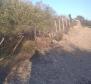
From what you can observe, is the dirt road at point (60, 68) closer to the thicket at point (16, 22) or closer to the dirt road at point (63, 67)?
the dirt road at point (63, 67)

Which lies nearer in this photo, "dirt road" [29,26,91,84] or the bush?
Result: "dirt road" [29,26,91,84]

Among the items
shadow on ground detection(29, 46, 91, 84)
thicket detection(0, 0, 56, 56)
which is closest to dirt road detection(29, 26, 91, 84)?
shadow on ground detection(29, 46, 91, 84)

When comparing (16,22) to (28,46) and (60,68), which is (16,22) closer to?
(28,46)

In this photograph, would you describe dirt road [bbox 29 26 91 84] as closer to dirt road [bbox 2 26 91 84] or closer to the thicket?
dirt road [bbox 2 26 91 84]

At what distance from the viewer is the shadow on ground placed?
11748 mm

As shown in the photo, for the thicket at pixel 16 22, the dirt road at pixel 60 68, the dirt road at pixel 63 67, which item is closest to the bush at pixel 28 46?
the thicket at pixel 16 22

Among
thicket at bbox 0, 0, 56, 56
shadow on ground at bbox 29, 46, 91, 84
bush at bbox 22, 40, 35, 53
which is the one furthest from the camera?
bush at bbox 22, 40, 35, 53

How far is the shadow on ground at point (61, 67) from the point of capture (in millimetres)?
11748

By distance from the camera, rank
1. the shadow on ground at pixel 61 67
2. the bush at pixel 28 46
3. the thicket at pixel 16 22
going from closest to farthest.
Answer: the shadow on ground at pixel 61 67 → the thicket at pixel 16 22 → the bush at pixel 28 46

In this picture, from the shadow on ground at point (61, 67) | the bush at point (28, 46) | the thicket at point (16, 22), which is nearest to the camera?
the shadow on ground at point (61, 67)

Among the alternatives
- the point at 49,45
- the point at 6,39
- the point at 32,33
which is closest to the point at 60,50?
the point at 49,45

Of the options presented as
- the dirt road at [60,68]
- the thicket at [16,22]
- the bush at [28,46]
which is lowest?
the dirt road at [60,68]

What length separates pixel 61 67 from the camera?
45.3 ft

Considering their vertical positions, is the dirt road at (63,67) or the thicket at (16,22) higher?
the thicket at (16,22)
